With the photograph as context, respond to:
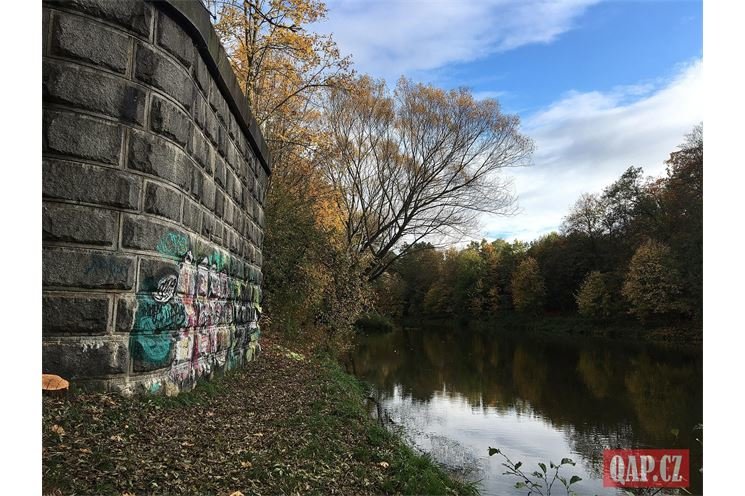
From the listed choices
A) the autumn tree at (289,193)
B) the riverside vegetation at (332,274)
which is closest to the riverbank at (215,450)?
the riverside vegetation at (332,274)

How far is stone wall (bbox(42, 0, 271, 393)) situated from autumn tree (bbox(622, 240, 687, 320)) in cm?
3313

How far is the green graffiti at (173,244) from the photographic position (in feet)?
17.5

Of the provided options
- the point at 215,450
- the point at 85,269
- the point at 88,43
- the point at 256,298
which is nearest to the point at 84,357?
the point at 85,269

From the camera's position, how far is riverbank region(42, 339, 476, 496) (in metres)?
3.63

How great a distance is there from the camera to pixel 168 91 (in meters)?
5.43

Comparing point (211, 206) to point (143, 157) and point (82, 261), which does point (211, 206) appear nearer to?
point (143, 157)

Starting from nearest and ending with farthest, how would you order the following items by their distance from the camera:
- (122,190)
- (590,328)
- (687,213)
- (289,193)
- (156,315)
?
(122,190) < (156,315) < (289,193) < (687,213) < (590,328)

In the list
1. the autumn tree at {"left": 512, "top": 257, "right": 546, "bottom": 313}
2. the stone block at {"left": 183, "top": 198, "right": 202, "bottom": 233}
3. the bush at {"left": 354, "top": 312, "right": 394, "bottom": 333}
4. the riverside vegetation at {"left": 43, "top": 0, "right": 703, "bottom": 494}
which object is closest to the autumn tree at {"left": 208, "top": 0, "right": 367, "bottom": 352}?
the riverside vegetation at {"left": 43, "top": 0, "right": 703, "bottom": 494}

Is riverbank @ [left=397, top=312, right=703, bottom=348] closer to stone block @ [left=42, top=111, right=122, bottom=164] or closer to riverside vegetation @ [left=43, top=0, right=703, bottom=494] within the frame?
riverside vegetation @ [left=43, top=0, right=703, bottom=494]

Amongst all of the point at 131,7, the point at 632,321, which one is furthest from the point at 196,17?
the point at 632,321

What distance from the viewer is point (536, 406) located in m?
13.8

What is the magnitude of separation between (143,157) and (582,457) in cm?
837

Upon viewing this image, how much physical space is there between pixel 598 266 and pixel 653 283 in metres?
11.2

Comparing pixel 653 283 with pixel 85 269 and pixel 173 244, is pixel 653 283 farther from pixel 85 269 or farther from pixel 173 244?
pixel 85 269
